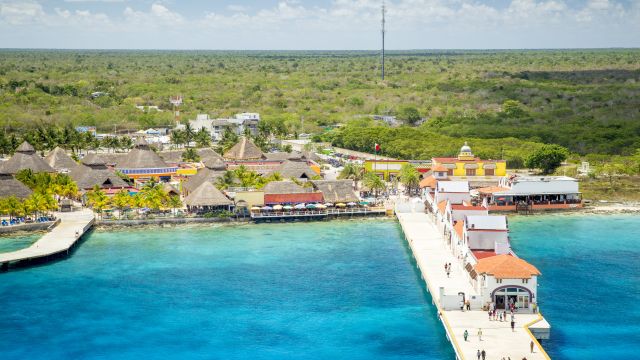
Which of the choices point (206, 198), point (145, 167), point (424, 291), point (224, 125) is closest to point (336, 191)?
point (206, 198)

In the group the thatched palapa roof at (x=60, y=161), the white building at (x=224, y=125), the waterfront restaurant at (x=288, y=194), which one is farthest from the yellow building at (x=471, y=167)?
the white building at (x=224, y=125)

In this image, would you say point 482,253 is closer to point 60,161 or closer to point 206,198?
point 206,198

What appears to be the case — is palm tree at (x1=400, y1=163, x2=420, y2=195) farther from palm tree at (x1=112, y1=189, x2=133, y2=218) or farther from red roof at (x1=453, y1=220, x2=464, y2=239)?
palm tree at (x1=112, y1=189, x2=133, y2=218)

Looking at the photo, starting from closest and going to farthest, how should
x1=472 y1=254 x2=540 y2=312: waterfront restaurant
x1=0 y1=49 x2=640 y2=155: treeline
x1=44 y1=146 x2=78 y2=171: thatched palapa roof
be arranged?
x1=472 y1=254 x2=540 y2=312: waterfront restaurant < x1=44 y1=146 x2=78 y2=171: thatched palapa roof < x1=0 y1=49 x2=640 y2=155: treeline

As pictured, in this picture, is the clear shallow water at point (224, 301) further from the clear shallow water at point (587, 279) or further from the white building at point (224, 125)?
the white building at point (224, 125)

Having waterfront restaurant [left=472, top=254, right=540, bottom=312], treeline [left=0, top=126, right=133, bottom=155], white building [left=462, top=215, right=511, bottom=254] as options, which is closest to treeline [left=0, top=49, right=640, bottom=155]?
treeline [left=0, top=126, right=133, bottom=155]
